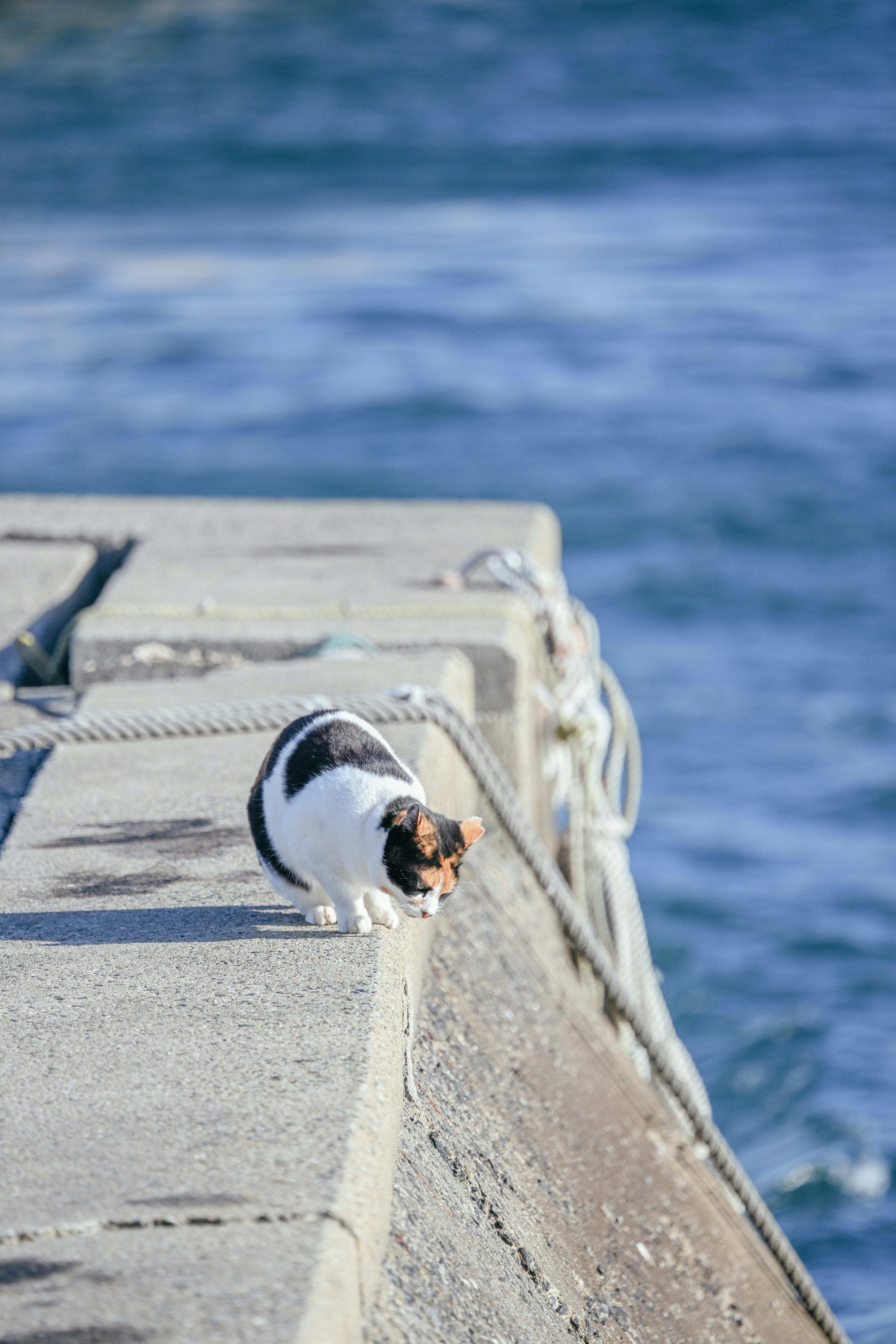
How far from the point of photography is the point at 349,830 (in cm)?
198

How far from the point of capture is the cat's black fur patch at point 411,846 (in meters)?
1.91

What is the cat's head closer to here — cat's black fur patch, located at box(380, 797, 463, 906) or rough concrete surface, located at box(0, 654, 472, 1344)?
cat's black fur patch, located at box(380, 797, 463, 906)

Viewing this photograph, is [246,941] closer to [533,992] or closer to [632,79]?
[533,992]

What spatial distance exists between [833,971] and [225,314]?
12043 millimetres

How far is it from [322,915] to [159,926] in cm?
24

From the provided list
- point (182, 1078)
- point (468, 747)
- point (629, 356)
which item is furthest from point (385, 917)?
point (629, 356)

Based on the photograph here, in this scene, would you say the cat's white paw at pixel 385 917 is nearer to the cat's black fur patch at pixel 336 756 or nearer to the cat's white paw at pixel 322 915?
the cat's white paw at pixel 322 915

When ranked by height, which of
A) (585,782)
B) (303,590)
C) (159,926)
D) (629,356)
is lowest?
(629,356)

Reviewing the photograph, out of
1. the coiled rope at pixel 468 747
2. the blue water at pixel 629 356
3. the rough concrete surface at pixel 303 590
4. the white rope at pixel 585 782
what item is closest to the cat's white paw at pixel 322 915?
the coiled rope at pixel 468 747

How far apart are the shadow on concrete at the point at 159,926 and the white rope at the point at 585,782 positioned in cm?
164

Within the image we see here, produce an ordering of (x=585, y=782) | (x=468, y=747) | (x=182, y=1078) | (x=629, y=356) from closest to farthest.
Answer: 1. (x=182, y=1078)
2. (x=468, y=747)
3. (x=585, y=782)
4. (x=629, y=356)

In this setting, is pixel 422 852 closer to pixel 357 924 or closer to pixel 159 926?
pixel 357 924

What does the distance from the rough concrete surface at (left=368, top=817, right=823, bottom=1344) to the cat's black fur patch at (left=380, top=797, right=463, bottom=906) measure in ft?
1.08

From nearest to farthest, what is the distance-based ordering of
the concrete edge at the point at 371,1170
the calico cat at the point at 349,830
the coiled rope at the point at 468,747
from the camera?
the concrete edge at the point at 371,1170, the calico cat at the point at 349,830, the coiled rope at the point at 468,747
